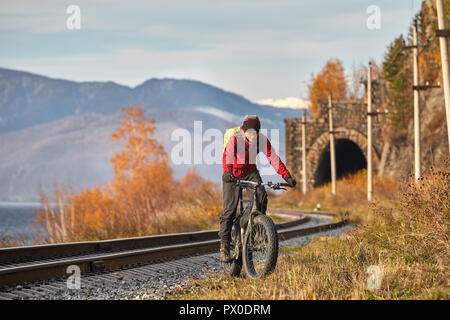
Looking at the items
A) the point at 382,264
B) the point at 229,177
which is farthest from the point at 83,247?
the point at 382,264

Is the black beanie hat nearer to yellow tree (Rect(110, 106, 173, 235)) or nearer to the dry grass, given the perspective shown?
the dry grass

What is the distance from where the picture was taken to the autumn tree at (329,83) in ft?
251

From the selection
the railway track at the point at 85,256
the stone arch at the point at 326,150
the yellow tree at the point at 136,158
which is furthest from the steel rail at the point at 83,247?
the yellow tree at the point at 136,158

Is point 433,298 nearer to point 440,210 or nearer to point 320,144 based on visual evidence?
point 440,210

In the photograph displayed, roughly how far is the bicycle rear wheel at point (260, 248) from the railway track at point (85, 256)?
252cm

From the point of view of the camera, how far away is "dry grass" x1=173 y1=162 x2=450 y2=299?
21.9 feet

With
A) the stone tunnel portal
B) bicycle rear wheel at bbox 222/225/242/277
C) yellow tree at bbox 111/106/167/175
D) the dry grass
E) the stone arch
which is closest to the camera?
the dry grass

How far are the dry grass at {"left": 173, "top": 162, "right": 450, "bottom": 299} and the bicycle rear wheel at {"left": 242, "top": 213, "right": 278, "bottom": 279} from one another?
0.18 m

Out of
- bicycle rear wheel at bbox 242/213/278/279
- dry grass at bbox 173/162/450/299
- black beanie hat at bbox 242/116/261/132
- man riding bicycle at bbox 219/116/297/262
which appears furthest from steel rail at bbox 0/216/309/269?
black beanie hat at bbox 242/116/261/132

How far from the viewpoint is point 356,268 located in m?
8.27

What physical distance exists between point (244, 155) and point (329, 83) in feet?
236

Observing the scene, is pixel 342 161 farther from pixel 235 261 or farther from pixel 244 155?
pixel 244 155

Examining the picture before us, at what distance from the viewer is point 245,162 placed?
320 inches
